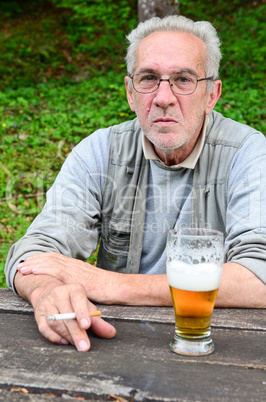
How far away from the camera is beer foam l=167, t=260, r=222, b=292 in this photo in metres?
1.34

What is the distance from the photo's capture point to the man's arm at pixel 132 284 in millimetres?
1771

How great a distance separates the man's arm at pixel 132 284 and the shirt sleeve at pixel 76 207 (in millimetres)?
228

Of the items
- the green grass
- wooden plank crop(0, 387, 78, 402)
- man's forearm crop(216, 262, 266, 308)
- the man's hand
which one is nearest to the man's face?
man's forearm crop(216, 262, 266, 308)

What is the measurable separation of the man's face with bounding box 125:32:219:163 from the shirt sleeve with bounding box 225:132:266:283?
A: 0.31 meters

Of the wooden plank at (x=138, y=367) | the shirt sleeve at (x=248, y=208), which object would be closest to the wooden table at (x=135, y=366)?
the wooden plank at (x=138, y=367)

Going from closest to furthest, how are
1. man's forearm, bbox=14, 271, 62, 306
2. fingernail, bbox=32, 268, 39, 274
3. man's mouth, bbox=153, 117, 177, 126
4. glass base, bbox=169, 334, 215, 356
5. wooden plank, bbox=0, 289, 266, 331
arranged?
glass base, bbox=169, 334, 215, 356, wooden plank, bbox=0, 289, 266, 331, man's forearm, bbox=14, 271, 62, 306, fingernail, bbox=32, 268, 39, 274, man's mouth, bbox=153, 117, 177, 126

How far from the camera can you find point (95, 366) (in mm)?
1221

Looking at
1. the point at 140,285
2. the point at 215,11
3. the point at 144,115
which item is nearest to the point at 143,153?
the point at 144,115

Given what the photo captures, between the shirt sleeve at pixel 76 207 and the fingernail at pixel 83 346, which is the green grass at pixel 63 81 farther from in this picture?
the fingernail at pixel 83 346

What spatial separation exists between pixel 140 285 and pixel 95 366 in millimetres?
609

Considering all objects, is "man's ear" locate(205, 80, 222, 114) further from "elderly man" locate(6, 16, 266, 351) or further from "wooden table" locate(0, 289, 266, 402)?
"wooden table" locate(0, 289, 266, 402)

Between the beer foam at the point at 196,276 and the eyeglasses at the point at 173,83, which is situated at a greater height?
the eyeglasses at the point at 173,83

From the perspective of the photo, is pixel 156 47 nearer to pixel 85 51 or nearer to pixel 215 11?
pixel 85 51

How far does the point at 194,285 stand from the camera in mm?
1336
